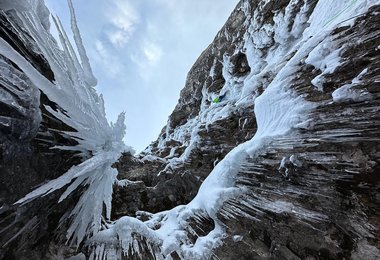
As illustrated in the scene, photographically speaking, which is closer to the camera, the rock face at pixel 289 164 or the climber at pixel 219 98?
the rock face at pixel 289 164

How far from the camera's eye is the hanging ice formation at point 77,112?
3.63 m

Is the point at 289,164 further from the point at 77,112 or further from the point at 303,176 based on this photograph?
the point at 77,112

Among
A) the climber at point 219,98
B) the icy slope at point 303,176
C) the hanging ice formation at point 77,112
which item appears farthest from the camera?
the climber at point 219,98

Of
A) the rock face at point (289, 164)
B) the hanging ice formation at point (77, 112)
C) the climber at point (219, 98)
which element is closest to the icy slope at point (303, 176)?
the rock face at point (289, 164)

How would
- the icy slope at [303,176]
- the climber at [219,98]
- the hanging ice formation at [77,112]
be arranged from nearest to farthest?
the icy slope at [303,176], the hanging ice formation at [77,112], the climber at [219,98]

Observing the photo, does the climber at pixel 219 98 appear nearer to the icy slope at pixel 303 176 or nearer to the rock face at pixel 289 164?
the icy slope at pixel 303 176

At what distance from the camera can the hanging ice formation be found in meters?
3.63

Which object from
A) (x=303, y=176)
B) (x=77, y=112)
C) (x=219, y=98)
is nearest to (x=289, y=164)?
(x=303, y=176)

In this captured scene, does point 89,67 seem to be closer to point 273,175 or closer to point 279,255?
point 273,175

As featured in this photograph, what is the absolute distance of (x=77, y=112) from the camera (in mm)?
4457

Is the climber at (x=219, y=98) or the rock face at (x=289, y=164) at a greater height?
the climber at (x=219, y=98)

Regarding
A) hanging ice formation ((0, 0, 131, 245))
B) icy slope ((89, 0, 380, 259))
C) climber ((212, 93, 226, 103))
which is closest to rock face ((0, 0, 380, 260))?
icy slope ((89, 0, 380, 259))

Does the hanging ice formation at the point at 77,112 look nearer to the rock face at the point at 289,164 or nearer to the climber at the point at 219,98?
the rock face at the point at 289,164

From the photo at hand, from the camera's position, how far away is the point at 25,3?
3453mm
